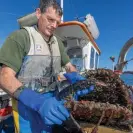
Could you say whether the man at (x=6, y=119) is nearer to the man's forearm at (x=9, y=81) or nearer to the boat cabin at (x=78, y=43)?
the man's forearm at (x=9, y=81)

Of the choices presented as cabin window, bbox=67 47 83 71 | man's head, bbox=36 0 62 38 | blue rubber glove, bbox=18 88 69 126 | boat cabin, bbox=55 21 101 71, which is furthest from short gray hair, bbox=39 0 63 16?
cabin window, bbox=67 47 83 71

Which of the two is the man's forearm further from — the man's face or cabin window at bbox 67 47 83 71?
cabin window at bbox 67 47 83 71

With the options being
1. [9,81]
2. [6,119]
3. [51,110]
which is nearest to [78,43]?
[6,119]

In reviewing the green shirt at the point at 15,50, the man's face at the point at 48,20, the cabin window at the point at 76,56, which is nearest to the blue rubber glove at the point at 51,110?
the green shirt at the point at 15,50

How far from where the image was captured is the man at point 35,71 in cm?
219

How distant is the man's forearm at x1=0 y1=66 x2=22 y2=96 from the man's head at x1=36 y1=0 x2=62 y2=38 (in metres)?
0.86

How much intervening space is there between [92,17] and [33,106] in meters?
6.58

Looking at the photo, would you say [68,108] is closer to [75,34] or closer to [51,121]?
[51,121]

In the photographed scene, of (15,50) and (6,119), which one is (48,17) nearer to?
(15,50)

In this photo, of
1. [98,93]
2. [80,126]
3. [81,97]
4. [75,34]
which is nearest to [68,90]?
[81,97]

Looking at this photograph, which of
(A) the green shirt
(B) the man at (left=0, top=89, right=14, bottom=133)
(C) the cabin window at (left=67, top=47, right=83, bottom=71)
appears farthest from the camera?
(C) the cabin window at (left=67, top=47, right=83, bottom=71)

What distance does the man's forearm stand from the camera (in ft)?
8.22

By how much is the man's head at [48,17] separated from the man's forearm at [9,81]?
0.86 m

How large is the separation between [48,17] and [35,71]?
71 centimetres
